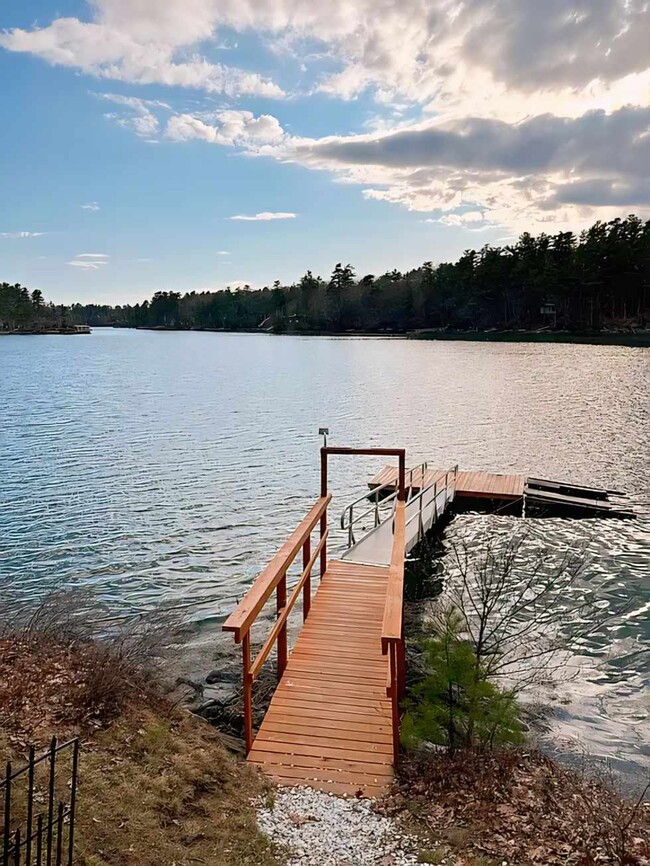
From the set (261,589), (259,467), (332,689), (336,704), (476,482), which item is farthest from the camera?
(259,467)

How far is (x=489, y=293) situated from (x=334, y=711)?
95479 mm

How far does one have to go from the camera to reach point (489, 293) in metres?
94.3

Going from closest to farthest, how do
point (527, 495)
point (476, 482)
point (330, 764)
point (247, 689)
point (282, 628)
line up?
point (330, 764) → point (247, 689) → point (282, 628) → point (527, 495) → point (476, 482)

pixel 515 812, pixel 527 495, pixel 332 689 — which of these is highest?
pixel 515 812

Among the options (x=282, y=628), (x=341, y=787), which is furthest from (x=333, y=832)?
(x=282, y=628)

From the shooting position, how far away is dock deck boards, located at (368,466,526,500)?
16.6m

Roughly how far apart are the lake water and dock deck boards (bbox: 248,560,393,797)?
2.48 m

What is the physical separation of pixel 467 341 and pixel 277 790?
9148 cm

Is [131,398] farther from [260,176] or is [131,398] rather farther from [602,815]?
[602,815]

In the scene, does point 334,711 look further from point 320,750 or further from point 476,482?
point 476,482

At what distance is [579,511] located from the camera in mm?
15617

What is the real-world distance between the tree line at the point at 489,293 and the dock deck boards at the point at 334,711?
80906mm

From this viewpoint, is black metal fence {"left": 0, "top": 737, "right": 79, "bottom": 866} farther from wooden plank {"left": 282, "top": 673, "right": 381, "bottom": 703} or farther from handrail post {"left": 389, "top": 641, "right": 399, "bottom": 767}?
handrail post {"left": 389, "top": 641, "right": 399, "bottom": 767}

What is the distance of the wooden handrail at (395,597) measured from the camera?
4750 millimetres
